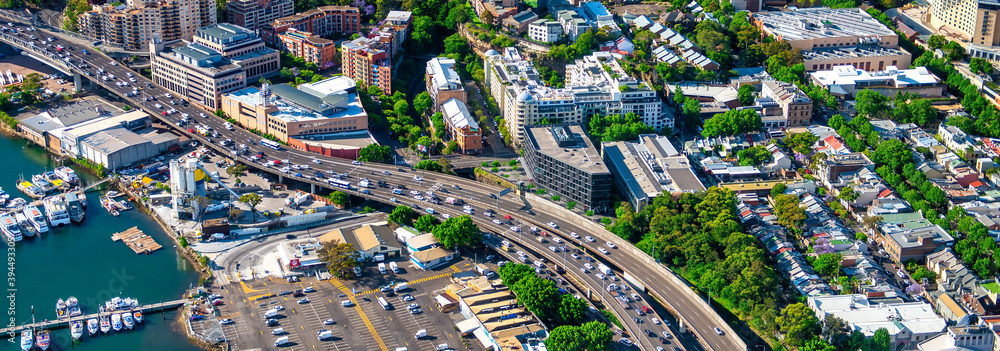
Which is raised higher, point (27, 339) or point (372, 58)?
point (372, 58)

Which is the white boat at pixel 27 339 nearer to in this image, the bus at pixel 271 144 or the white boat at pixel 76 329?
the white boat at pixel 76 329

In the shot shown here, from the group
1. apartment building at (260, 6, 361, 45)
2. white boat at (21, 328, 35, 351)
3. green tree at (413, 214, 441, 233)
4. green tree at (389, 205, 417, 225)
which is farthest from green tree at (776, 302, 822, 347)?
apartment building at (260, 6, 361, 45)

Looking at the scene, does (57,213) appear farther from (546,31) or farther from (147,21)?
(546,31)

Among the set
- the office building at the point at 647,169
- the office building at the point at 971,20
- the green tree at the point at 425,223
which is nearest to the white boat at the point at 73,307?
the green tree at the point at 425,223

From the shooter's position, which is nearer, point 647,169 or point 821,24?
point 647,169

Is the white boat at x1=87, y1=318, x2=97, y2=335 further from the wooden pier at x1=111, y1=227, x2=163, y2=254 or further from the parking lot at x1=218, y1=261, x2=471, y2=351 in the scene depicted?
the wooden pier at x1=111, y1=227, x2=163, y2=254

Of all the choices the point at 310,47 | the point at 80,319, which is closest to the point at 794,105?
the point at 310,47

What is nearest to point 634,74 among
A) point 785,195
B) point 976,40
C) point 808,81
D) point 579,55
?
point 579,55
